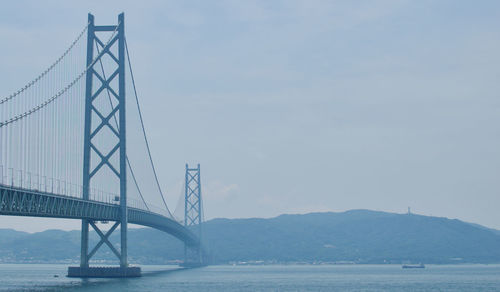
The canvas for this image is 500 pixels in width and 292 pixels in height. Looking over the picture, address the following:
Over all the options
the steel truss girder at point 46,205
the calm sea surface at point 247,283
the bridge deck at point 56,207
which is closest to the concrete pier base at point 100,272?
the calm sea surface at point 247,283

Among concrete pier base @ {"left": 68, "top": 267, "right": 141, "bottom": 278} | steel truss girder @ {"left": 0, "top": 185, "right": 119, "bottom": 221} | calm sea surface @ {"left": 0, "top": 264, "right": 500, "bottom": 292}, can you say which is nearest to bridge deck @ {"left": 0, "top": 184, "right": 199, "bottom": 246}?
steel truss girder @ {"left": 0, "top": 185, "right": 119, "bottom": 221}

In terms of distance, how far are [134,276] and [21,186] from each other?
25612 millimetres

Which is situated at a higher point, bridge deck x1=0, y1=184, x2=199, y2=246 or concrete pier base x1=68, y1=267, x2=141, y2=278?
bridge deck x1=0, y1=184, x2=199, y2=246

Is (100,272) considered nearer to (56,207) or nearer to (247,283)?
(247,283)

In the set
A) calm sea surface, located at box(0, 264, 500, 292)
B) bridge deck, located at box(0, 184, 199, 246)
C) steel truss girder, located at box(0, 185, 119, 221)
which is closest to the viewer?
steel truss girder, located at box(0, 185, 119, 221)

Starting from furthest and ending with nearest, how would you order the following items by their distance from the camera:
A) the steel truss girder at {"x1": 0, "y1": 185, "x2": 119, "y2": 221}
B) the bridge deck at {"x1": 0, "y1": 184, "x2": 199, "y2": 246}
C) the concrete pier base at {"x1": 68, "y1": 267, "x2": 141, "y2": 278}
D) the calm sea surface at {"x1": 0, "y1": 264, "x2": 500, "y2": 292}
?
the concrete pier base at {"x1": 68, "y1": 267, "x2": 141, "y2": 278} < the calm sea surface at {"x1": 0, "y1": 264, "x2": 500, "y2": 292} < the bridge deck at {"x1": 0, "y1": 184, "x2": 199, "y2": 246} < the steel truss girder at {"x1": 0, "y1": 185, "x2": 119, "y2": 221}

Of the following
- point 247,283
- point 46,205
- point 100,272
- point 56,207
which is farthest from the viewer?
point 247,283

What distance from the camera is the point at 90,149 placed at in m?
60.0

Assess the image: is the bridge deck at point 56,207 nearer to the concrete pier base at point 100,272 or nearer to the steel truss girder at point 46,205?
the steel truss girder at point 46,205

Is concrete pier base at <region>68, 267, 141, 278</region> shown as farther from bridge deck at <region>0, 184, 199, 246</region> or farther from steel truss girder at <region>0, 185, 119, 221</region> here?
steel truss girder at <region>0, 185, 119, 221</region>

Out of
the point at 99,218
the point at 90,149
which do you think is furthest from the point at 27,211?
the point at 90,149

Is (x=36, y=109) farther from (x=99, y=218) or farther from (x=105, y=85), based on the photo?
(x=105, y=85)

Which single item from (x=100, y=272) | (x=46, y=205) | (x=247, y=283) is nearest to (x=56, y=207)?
(x=46, y=205)

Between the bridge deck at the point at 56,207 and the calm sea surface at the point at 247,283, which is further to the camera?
the calm sea surface at the point at 247,283
